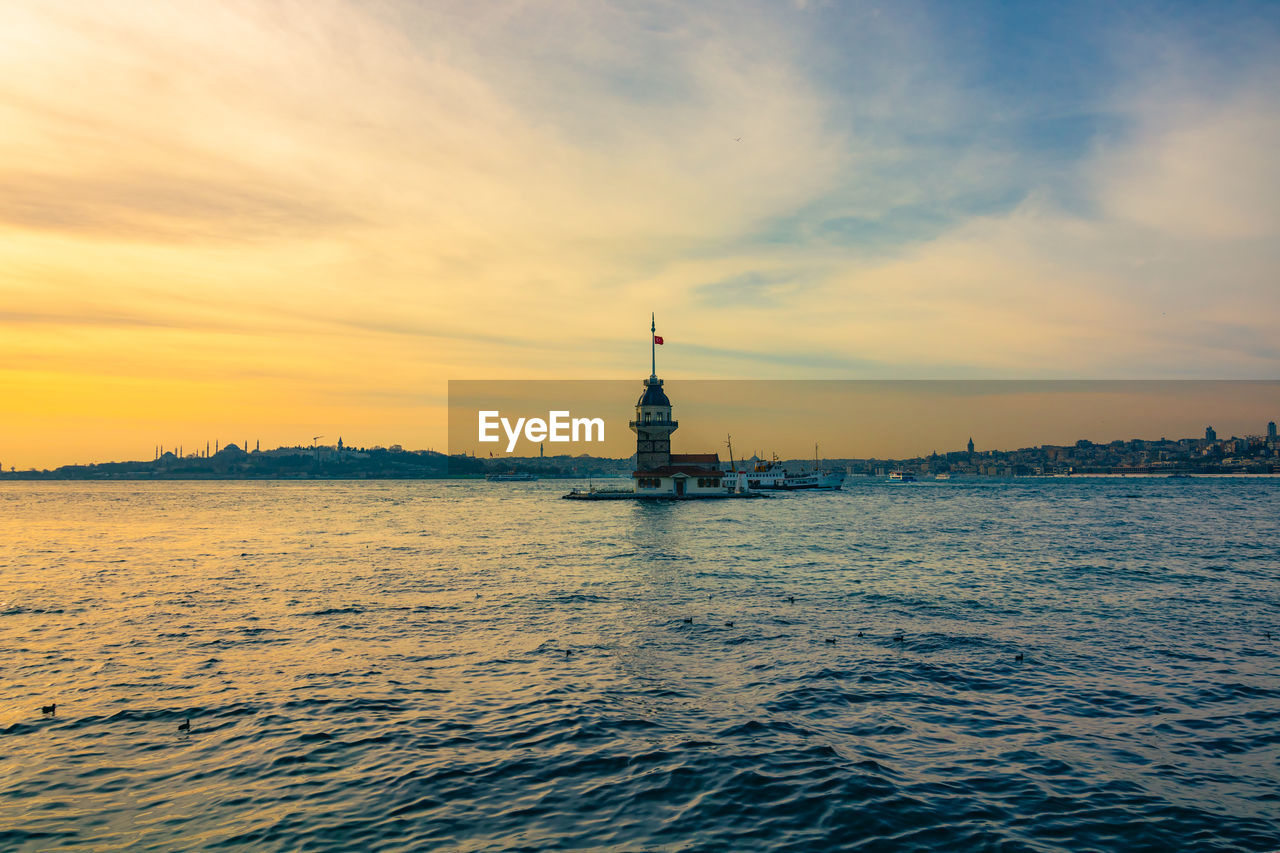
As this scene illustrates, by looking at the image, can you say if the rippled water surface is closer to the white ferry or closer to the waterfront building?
the waterfront building


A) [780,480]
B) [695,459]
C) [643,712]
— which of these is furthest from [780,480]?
[643,712]

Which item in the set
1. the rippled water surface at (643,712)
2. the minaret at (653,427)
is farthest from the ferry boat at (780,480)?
the rippled water surface at (643,712)

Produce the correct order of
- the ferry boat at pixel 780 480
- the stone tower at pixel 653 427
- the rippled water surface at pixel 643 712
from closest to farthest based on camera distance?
the rippled water surface at pixel 643 712 → the stone tower at pixel 653 427 → the ferry boat at pixel 780 480

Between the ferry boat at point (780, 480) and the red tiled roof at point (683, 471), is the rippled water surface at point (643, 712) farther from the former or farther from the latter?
the ferry boat at point (780, 480)

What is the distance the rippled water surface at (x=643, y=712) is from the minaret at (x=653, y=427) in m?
91.8

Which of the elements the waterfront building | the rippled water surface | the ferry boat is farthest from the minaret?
the rippled water surface

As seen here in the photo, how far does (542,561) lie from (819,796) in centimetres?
3425

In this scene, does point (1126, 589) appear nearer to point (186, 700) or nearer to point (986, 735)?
point (986, 735)

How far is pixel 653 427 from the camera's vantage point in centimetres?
12938

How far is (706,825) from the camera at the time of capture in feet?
36.7

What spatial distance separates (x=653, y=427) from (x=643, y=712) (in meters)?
113

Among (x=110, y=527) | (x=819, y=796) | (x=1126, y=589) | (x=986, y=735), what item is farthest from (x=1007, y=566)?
(x=110, y=527)

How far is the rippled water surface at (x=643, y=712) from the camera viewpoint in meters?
11.3

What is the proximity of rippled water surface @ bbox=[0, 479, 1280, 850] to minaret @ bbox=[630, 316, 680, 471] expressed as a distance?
91773 millimetres
